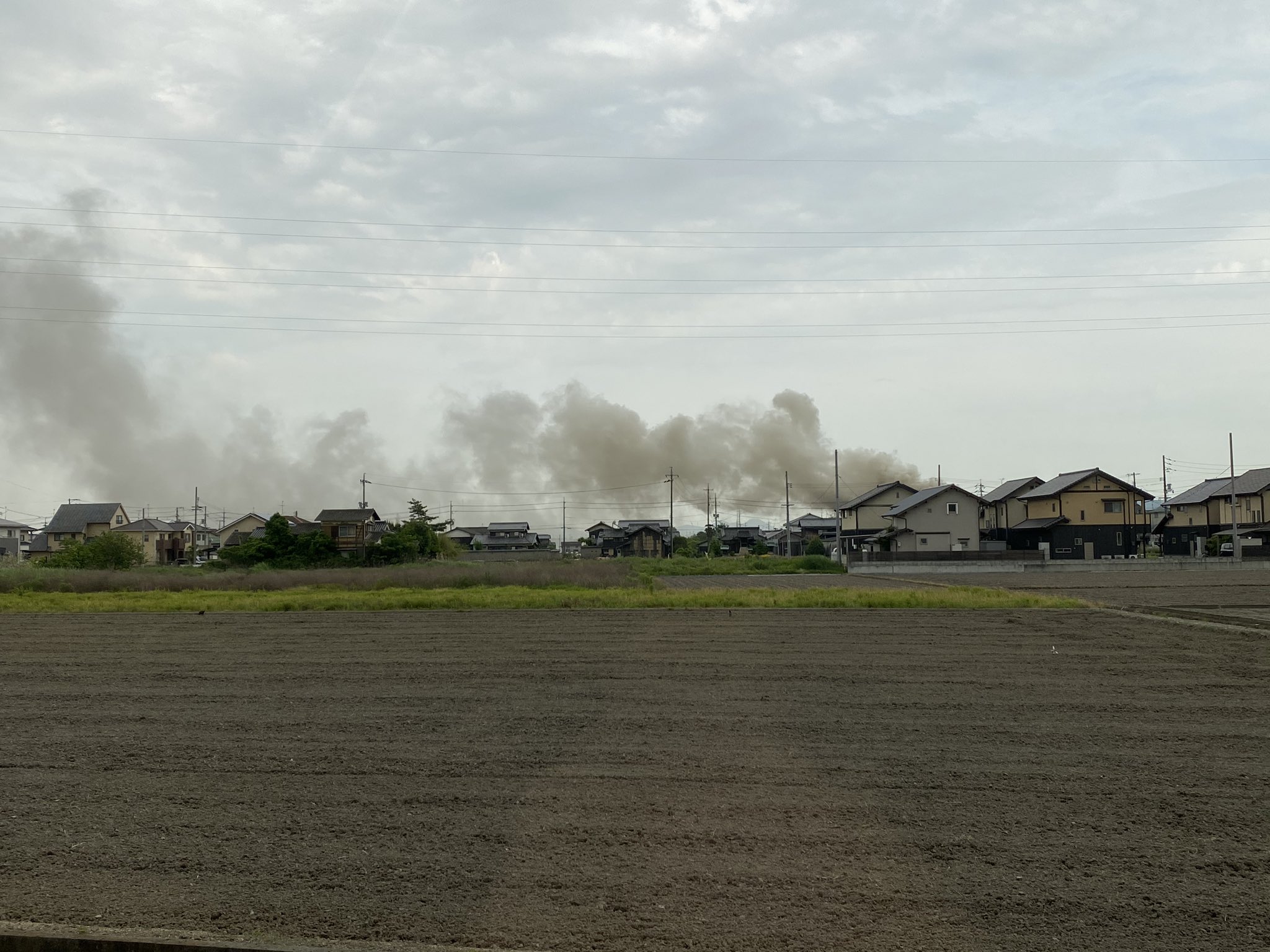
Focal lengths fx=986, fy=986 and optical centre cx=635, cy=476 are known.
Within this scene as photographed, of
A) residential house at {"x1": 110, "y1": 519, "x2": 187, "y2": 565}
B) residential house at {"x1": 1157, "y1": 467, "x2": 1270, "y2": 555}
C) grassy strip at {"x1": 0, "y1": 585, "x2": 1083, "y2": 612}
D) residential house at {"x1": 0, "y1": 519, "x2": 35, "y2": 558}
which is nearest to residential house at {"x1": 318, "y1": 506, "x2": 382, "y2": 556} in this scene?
residential house at {"x1": 110, "y1": 519, "x2": 187, "y2": 565}

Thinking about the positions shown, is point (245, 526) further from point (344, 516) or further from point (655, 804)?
point (655, 804)

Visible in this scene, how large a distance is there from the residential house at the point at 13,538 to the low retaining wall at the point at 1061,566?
65.7 m

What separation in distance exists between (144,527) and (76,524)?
4706mm

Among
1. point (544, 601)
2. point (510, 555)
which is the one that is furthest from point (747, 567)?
point (510, 555)

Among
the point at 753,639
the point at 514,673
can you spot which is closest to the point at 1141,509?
the point at 753,639

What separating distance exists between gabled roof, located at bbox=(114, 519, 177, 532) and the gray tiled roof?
1304 millimetres

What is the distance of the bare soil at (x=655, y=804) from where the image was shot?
4223 mm

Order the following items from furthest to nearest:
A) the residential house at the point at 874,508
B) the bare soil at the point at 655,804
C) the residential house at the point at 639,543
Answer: the residential house at the point at 639,543 → the residential house at the point at 874,508 → the bare soil at the point at 655,804

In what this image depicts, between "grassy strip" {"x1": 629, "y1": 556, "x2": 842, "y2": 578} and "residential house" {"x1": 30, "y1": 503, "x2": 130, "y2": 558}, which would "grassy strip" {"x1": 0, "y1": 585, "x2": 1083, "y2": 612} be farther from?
"residential house" {"x1": 30, "y1": 503, "x2": 130, "y2": 558}

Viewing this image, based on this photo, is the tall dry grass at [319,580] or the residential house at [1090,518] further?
the residential house at [1090,518]

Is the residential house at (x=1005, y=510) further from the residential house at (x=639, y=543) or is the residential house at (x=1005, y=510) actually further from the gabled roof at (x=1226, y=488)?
the residential house at (x=639, y=543)

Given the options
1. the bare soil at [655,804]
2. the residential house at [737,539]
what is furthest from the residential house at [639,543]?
the bare soil at [655,804]

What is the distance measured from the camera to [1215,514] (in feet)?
211

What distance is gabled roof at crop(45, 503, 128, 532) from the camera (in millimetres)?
74312
